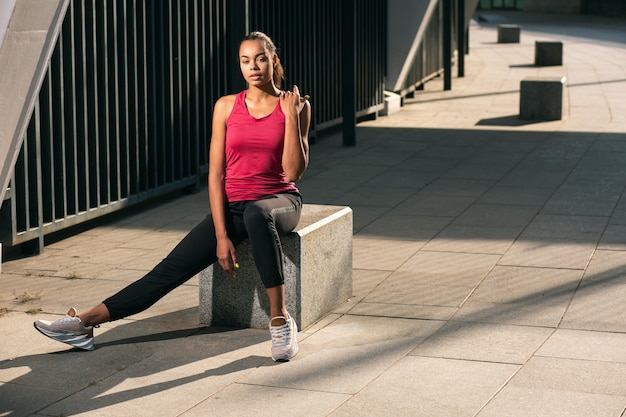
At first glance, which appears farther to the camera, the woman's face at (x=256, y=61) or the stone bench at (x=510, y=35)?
the stone bench at (x=510, y=35)

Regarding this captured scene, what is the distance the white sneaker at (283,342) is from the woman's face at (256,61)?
1.24m

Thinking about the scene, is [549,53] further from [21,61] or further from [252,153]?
[21,61]

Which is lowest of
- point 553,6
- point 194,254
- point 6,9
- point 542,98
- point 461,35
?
point 553,6

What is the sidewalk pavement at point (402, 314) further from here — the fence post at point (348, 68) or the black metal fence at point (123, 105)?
the fence post at point (348, 68)

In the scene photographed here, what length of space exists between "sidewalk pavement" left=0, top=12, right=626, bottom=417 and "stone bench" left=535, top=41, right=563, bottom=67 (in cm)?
1517

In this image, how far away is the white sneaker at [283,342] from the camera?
18.9ft

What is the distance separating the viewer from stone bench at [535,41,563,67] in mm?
27969

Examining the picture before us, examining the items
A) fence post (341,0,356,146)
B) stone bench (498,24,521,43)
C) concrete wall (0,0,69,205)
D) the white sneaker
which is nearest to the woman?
the white sneaker

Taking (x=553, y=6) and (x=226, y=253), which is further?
(x=553, y=6)

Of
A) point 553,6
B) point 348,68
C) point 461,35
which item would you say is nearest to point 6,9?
point 348,68

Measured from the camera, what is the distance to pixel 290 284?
20.7 feet

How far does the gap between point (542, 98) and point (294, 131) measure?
1133 cm

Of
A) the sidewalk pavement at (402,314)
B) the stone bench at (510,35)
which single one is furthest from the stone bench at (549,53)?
the sidewalk pavement at (402,314)

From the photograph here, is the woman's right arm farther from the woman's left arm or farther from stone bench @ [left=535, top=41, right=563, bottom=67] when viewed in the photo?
stone bench @ [left=535, top=41, right=563, bottom=67]
